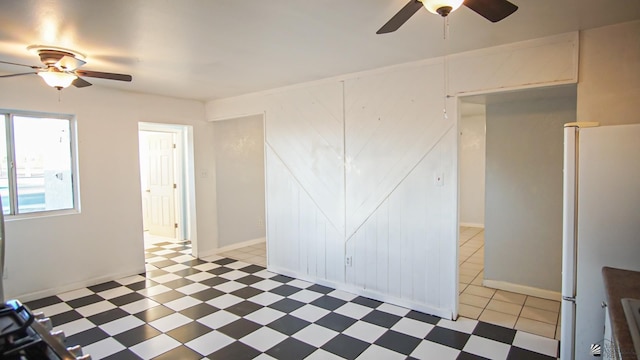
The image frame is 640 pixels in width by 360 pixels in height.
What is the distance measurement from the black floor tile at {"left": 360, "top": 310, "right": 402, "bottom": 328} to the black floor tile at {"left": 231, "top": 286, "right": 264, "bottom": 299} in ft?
4.20

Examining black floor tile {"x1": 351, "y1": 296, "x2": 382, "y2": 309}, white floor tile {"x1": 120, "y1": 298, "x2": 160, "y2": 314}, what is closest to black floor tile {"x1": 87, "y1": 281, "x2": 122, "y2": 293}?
white floor tile {"x1": 120, "y1": 298, "x2": 160, "y2": 314}

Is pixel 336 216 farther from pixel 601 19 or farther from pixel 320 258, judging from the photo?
pixel 601 19

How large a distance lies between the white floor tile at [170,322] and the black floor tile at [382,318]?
1620 mm

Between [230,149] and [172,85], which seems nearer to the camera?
[172,85]

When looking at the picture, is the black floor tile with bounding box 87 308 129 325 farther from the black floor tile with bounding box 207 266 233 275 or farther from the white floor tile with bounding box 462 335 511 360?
the white floor tile with bounding box 462 335 511 360

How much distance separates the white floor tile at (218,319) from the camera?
124 inches

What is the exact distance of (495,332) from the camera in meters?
2.92

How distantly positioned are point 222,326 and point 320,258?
55.3 inches

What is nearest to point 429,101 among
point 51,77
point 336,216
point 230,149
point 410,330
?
point 336,216

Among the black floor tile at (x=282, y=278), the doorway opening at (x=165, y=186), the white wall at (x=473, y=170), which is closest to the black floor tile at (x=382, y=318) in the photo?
the black floor tile at (x=282, y=278)

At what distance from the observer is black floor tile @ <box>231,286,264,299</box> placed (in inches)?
150

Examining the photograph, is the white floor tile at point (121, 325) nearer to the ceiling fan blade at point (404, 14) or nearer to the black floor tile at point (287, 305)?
the black floor tile at point (287, 305)

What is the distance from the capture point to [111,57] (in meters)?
3.05

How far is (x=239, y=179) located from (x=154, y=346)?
11.1 ft
